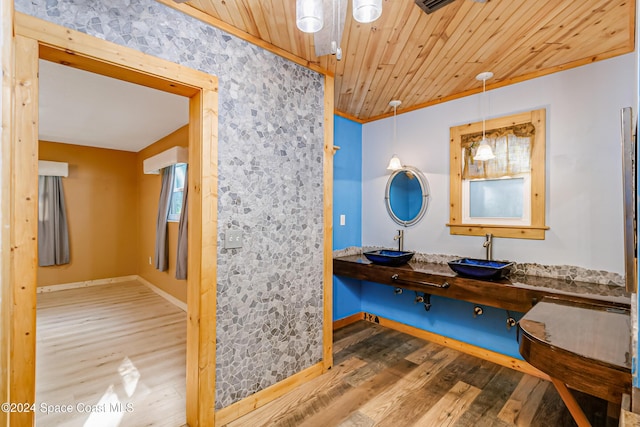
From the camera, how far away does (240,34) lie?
2.00m

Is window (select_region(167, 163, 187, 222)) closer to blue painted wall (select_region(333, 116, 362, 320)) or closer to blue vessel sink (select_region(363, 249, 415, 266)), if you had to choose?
blue painted wall (select_region(333, 116, 362, 320))

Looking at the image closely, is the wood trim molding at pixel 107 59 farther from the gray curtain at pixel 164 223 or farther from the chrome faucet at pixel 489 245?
the gray curtain at pixel 164 223

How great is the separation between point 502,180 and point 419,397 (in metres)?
1.97

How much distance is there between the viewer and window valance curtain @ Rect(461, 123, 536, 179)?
263 centimetres

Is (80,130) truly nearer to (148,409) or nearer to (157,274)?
(157,274)

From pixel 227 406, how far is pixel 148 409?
2.01 ft

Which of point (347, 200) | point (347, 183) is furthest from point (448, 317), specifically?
point (347, 183)

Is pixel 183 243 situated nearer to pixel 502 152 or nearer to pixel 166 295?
pixel 166 295

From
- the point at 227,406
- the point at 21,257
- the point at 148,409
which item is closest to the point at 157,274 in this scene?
the point at 148,409

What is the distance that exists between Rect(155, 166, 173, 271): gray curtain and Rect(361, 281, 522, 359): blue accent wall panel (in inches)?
116

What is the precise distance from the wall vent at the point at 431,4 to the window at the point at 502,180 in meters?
1.51

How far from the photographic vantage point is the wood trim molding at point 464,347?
2.55 m

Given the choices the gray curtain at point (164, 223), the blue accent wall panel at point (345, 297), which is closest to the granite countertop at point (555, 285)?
the blue accent wall panel at point (345, 297)

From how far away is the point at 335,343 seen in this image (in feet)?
10.2
